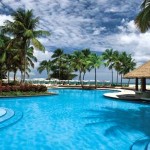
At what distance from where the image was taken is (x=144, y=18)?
13195 millimetres

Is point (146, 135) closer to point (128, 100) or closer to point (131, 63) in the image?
point (128, 100)

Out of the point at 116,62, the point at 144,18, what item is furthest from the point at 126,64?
the point at 144,18

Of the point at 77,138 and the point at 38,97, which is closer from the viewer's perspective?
the point at 77,138

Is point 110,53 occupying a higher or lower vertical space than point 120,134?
higher

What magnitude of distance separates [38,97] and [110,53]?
33389 mm

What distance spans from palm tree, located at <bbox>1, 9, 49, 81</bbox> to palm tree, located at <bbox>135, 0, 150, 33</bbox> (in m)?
17.4

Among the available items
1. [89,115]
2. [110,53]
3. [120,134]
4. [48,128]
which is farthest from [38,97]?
[110,53]

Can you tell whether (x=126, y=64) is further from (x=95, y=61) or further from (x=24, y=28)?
(x=24, y=28)

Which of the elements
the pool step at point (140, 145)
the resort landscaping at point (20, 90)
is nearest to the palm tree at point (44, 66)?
the resort landscaping at point (20, 90)

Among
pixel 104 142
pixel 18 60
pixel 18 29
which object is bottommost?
pixel 104 142

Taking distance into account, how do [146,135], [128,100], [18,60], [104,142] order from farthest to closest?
A: [18,60]
[128,100]
[146,135]
[104,142]

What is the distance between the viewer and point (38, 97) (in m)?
24.8

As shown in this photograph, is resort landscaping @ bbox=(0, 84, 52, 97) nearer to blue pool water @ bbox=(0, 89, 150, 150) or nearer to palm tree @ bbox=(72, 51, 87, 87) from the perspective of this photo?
blue pool water @ bbox=(0, 89, 150, 150)

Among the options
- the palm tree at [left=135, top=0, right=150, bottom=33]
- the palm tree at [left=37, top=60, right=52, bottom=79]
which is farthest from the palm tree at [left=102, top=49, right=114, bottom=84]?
the palm tree at [left=135, top=0, right=150, bottom=33]
